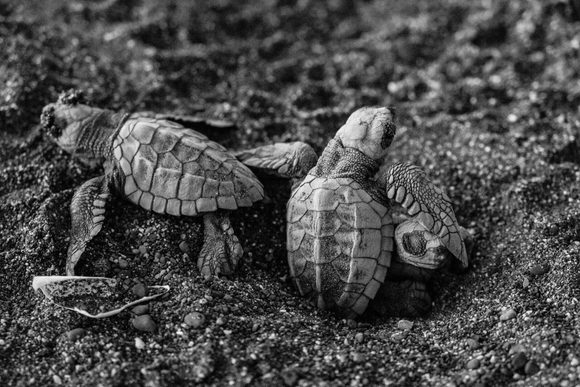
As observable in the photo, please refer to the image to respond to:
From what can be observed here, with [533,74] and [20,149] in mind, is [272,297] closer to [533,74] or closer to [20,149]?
[20,149]

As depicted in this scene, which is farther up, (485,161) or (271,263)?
(485,161)

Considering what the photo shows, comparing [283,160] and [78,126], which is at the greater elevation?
[78,126]

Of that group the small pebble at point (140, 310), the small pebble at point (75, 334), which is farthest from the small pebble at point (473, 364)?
the small pebble at point (75, 334)

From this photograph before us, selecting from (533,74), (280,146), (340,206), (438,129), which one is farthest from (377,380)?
(533,74)

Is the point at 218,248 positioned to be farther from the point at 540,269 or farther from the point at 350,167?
the point at 540,269

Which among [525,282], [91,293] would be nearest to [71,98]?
Answer: [91,293]
